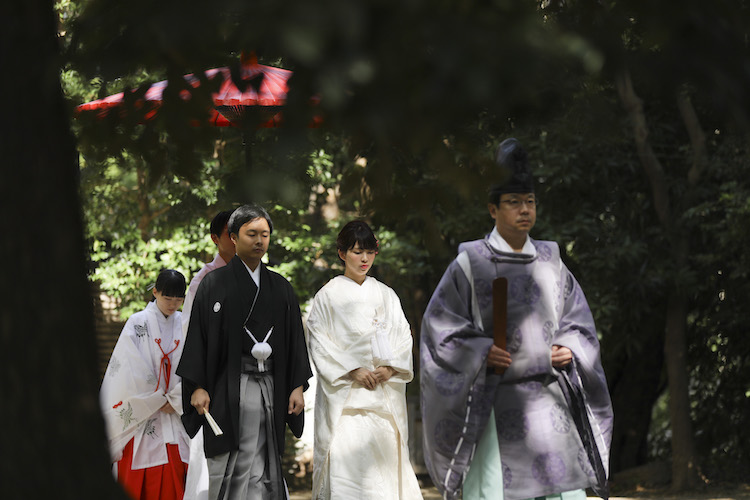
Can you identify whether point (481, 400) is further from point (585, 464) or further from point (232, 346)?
point (232, 346)

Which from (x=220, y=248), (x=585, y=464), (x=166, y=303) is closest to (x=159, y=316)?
(x=166, y=303)

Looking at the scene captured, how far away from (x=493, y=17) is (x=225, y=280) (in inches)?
150

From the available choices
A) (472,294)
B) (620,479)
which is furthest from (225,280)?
(620,479)

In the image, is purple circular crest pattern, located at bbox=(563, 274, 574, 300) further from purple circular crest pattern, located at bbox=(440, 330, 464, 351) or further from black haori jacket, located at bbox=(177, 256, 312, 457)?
black haori jacket, located at bbox=(177, 256, 312, 457)

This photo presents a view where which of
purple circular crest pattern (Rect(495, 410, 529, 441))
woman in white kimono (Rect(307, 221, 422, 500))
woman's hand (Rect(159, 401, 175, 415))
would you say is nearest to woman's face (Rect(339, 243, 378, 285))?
woman in white kimono (Rect(307, 221, 422, 500))

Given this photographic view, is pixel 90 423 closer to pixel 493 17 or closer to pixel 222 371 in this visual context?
pixel 493 17

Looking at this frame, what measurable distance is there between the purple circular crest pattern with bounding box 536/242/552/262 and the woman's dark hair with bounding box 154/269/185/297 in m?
2.42

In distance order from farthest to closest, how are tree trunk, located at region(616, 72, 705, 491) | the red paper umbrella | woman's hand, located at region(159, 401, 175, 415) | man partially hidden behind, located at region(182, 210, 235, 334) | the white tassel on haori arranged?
tree trunk, located at region(616, 72, 705, 491), woman's hand, located at region(159, 401, 175, 415), man partially hidden behind, located at region(182, 210, 235, 334), the white tassel on haori, the red paper umbrella

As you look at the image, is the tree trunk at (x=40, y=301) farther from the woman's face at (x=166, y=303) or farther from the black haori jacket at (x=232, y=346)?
the woman's face at (x=166, y=303)

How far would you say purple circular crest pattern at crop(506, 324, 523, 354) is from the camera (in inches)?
193

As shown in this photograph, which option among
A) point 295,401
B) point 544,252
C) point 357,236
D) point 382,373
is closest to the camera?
point 544,252

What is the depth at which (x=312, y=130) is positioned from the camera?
2877 mm

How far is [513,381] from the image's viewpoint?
492cm

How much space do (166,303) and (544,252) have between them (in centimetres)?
258
